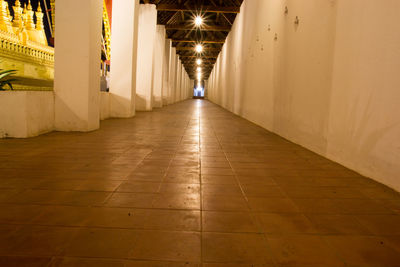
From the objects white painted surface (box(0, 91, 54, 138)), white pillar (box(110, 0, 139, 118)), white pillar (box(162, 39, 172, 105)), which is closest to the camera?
white painted surface (box(0, 91, 54, 138))

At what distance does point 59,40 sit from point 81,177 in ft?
13.1

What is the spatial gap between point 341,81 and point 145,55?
441 inches

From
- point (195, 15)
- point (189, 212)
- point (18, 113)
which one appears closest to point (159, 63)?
point (195, 15)

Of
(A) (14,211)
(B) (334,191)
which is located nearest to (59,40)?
(A) (14,211)

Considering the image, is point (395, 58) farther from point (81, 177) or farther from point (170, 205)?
point (81, 177)

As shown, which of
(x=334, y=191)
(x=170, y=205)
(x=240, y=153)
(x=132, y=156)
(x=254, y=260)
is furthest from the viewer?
(x=240, y=153)

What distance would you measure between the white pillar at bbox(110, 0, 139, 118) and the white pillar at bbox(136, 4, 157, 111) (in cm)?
373

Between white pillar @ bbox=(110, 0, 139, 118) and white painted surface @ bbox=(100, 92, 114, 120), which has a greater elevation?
white pillar @ bbox=(110, 0, 139, 118)

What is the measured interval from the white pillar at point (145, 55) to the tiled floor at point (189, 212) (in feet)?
32.5

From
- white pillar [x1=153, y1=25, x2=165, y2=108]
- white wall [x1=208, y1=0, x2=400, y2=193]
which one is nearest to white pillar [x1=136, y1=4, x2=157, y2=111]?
white pillar [x1=153, y1=25, x2=165, y2=108]

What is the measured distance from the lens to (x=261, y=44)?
9.05 m

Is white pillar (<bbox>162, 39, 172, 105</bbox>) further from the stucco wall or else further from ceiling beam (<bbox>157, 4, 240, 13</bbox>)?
the stucco wall

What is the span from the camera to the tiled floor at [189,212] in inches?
63.4

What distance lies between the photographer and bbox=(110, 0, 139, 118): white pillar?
378 inches
